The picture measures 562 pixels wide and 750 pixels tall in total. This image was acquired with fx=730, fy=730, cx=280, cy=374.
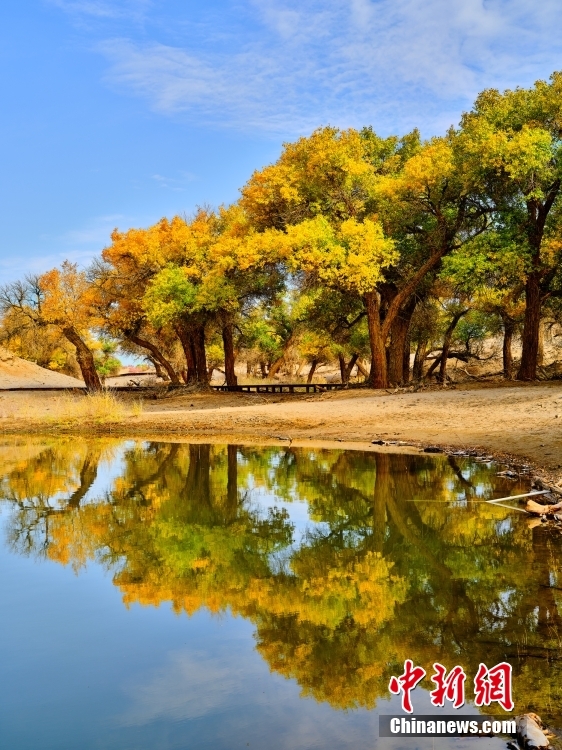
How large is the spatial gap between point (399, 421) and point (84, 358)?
74.9 ft

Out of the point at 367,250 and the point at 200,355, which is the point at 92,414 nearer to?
the point at 367,250

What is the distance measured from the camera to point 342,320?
3397cm

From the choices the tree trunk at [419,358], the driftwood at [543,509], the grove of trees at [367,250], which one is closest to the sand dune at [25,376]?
the grove of trees at [367,250]

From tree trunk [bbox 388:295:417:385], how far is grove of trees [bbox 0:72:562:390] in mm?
66

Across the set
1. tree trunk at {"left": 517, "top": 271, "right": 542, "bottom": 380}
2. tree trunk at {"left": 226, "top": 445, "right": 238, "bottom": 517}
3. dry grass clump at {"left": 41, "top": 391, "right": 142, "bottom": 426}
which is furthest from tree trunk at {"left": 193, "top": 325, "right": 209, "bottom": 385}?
tree trunk at {"left": 226, "top": 445, "right": 238, "bottom": 517}

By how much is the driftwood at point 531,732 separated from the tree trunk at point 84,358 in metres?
34.5

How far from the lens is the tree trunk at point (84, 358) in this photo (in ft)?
122

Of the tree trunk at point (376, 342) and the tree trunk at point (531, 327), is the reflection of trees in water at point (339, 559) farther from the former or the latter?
the tree trunk at point (376, 342)

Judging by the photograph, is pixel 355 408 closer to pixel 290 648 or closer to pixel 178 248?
pixel 178 248

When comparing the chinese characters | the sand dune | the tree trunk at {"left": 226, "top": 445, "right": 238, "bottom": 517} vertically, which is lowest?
the tree trunk at {"left": 226, "top": 445, "right": 238, "bottom": 517}

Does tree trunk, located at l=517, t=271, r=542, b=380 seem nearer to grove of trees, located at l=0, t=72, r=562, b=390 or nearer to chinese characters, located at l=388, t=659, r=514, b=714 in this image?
grove of trees, located at l=0, t=72, r=562, b=390

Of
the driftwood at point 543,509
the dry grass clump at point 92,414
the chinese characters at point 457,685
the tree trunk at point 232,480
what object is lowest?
the tree trunk at point 232,480

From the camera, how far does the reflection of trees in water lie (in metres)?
5.28

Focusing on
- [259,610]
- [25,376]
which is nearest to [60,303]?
[25,376]
